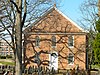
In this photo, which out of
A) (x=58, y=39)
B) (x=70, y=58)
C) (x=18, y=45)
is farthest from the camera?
(x=58, y=39)

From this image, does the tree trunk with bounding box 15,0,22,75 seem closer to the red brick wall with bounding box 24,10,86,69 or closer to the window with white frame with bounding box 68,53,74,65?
the red brick wall with bounding box 24,10,86,69

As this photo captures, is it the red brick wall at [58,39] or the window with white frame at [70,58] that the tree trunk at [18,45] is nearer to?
the red brick wall at [58,39]

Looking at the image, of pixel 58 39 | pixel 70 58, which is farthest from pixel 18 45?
pixel 70 58

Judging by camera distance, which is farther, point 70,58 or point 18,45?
point 70,58

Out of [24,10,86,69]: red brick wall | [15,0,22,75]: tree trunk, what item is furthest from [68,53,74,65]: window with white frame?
[15,0,22,75]: tree trunk

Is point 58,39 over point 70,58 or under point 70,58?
over

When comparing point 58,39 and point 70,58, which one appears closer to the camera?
point 70,58

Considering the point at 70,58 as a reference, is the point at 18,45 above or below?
above

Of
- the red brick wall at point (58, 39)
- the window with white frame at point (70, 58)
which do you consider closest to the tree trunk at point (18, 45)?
the red brick wall at point (58, 39)

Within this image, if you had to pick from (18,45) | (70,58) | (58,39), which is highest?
(18,45)

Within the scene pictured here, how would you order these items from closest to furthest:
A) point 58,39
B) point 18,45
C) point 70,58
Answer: point 18,45 → point 70,58 → point 58,39

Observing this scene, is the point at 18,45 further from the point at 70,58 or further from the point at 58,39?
the point at 70,58

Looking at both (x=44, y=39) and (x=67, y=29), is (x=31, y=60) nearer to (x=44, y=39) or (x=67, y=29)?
(x=44, y=39)

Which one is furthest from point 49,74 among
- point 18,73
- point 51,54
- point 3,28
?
point 51,54
